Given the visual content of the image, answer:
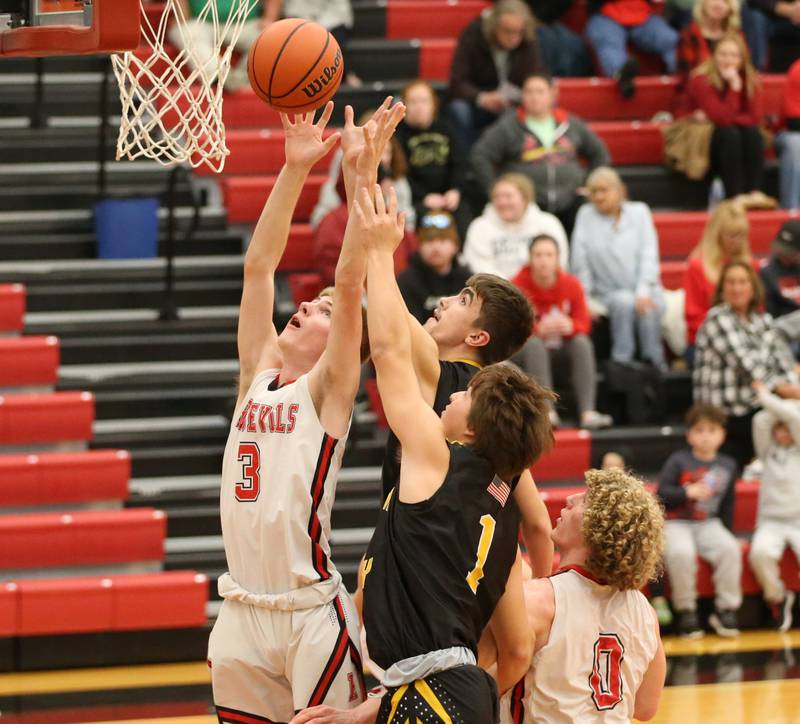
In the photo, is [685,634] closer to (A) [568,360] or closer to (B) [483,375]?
(A) [568,360]

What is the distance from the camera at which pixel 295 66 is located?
4656 millimetres

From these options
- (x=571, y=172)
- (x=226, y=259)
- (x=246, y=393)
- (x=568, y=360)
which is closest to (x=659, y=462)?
(x=568, y=360)

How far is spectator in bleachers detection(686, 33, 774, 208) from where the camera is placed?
33.1 ft

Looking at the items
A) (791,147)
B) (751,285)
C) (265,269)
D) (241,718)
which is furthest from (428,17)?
(241,718)

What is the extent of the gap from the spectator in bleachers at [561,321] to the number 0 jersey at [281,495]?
4191 millimetres

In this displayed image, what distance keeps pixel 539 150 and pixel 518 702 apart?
19.3 feet

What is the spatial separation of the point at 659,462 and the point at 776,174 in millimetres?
2887

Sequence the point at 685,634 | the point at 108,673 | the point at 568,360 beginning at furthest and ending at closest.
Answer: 1. the point at 568,360
2. the point at 685,634
3. the point at 108,673

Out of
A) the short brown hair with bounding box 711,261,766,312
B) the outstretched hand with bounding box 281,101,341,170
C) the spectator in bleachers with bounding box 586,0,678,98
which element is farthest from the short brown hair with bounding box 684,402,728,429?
the outstretched hand with bounding box 281,101,341,170

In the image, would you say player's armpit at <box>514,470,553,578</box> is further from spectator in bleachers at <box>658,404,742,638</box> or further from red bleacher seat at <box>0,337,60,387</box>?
red bleacher seat at <box>0,337,60,387</box>

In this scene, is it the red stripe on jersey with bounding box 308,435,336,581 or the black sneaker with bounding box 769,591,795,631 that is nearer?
the red stripe on jersey with bounding box 308,435,336,581

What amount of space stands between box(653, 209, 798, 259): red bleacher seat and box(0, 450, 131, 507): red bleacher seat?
3934 mm

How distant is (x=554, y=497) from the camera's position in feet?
26.1

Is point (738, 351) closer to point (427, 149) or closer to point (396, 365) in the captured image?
point (427, 149)
